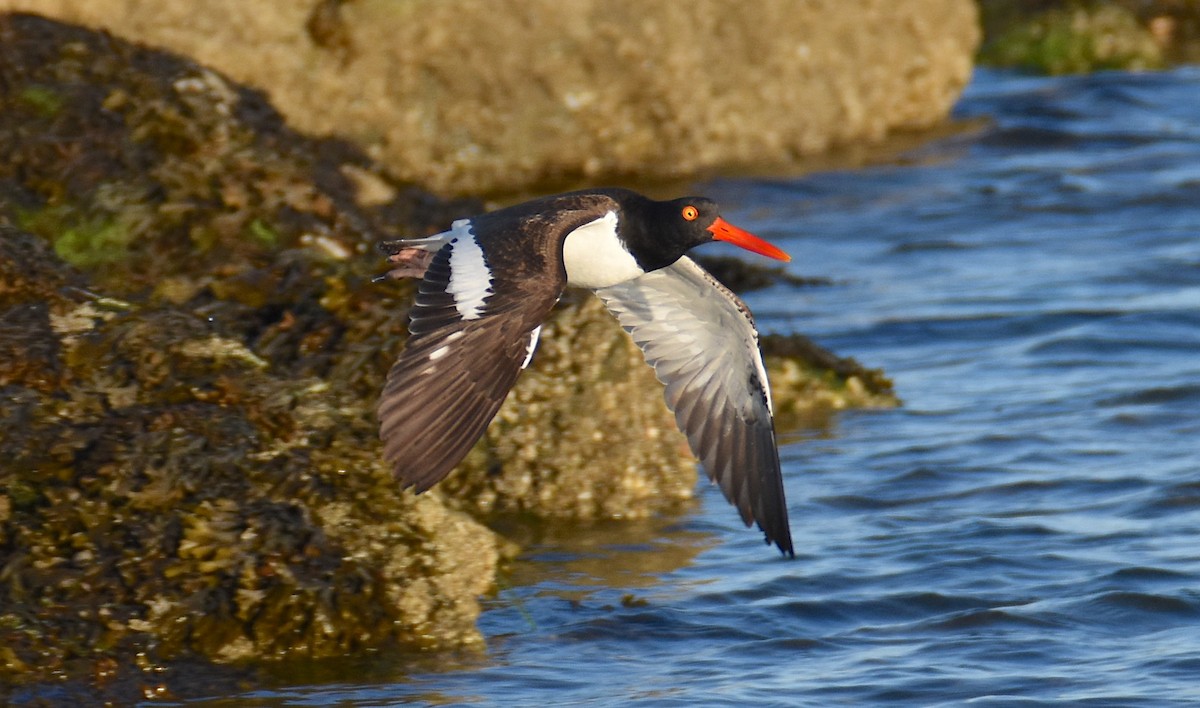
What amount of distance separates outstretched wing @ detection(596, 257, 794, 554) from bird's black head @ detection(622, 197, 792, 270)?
0.36m

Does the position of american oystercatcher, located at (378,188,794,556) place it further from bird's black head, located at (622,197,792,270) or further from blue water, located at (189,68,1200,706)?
blue water, located at (189,68,1200,706)

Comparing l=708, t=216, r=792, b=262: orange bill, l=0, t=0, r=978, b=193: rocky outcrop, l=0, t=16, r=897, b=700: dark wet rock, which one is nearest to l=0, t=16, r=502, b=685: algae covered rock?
l=0, t=16, r=897, b=700: dark wet rock

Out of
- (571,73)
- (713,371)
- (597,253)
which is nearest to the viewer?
(597,253)

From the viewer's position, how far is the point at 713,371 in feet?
24.7

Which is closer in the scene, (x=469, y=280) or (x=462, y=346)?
(x=462, y=346)

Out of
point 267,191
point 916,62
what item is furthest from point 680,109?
point 267,191

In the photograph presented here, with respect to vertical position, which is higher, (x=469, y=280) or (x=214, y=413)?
(x=469, y=280)

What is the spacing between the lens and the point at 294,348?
8109mm

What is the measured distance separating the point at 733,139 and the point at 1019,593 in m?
8.05

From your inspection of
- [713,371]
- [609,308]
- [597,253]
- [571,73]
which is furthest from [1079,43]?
[597,253]

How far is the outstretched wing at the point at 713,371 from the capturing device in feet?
23.1

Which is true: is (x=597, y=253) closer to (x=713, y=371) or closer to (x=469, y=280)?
(x=713, y=371)

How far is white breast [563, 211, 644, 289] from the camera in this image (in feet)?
22.8

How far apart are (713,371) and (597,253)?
2.96 feet
